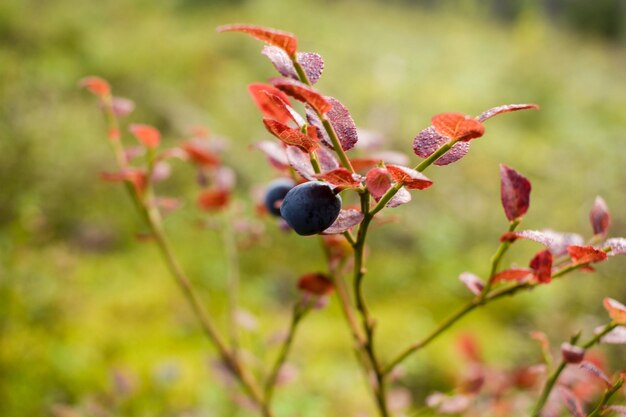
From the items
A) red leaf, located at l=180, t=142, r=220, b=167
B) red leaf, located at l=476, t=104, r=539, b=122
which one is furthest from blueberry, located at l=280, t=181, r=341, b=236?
red leaf, located at l=180, t=142, r=220, b=167

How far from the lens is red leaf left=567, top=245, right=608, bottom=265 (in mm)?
423

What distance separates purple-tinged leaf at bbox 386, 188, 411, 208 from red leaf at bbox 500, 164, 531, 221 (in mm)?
97

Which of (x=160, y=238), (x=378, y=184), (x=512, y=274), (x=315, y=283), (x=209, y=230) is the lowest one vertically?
(x=209, y=230)

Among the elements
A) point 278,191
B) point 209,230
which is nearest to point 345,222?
point 278,191

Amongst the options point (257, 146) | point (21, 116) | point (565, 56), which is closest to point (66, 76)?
point (21, 116)

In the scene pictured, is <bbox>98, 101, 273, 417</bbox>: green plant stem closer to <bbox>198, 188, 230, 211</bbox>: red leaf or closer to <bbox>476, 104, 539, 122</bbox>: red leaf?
<bbox>198, 188, 230, 211</bbox>: red leaf

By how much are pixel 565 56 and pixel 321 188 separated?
357 inches

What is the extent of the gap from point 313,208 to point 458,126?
0.11m

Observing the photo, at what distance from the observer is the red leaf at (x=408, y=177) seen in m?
0.33

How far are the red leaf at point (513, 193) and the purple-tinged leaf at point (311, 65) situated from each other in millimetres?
165

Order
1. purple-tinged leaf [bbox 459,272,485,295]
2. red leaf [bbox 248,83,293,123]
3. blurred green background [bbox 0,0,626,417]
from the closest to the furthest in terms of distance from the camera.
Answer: red leaf [bbox 248,83,293,123] < purple-tinged leaf [bbox 459,272,485,295] < blurred green background [bbox 0,0,626,417]

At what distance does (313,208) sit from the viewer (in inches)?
13.8

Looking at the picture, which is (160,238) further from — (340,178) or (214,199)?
(340,178)

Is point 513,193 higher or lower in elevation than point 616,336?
higher
